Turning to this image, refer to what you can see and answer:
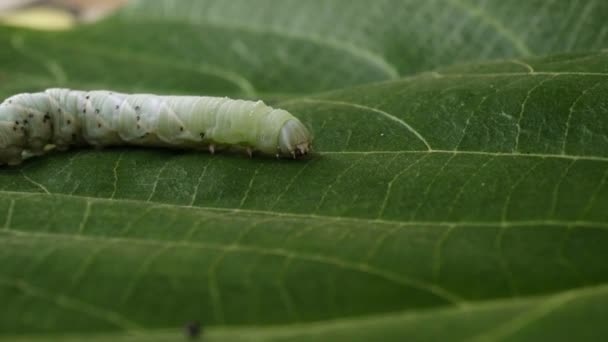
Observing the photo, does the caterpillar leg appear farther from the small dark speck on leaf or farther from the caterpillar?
the small dark speck on leaf

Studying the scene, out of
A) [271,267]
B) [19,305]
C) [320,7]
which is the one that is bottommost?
[19,305]

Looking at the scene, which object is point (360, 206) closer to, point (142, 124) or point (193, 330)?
point (193, 330)

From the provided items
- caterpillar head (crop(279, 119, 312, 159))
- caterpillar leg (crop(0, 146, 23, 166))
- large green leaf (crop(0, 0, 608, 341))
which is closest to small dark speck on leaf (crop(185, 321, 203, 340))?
large green leaf (crop(0, 0, 608, 341))

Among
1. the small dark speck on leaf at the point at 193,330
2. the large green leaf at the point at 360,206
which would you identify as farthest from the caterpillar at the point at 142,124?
the small dark speck on leaf at the point at 193,330

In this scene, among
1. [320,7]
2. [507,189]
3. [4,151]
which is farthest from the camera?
[320,7]

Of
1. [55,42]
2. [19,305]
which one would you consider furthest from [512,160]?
[55,42]

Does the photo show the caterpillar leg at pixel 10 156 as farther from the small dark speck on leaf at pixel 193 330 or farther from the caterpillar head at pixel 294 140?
the small dark speck on leaf at pixel 193 330

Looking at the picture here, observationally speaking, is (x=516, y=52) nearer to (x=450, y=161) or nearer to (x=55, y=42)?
(x=450, y=161)
